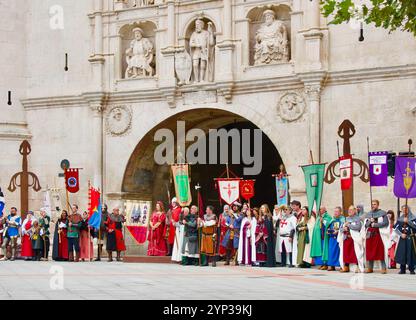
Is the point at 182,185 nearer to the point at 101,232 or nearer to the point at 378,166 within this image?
the point at 101,232

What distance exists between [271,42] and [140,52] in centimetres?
446

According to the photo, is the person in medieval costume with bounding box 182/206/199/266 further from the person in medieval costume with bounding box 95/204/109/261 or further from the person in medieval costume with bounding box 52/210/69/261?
the person in medieval costume with bounding box 52/210/69/261

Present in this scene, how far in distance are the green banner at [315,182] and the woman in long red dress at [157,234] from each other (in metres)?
4.92

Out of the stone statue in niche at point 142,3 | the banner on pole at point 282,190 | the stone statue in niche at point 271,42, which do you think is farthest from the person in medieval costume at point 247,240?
the stone statue in niche at point 142,3

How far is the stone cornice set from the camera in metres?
25.0

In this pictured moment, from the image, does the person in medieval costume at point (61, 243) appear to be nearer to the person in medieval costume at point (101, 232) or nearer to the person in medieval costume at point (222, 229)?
the person in medieval costume at point (101, 232)

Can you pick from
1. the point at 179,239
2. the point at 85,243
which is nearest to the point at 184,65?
the point at 179,239

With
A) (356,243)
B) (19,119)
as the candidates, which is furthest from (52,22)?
(356,243)

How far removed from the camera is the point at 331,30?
25.7 meters

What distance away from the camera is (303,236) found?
75.6 feet

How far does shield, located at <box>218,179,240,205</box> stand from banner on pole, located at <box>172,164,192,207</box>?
1168mm

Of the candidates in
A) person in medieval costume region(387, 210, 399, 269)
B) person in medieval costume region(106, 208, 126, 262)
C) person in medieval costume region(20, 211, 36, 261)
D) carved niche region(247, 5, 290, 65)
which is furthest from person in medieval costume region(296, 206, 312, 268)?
person in medieval costume region(20, 211, 36, 261)

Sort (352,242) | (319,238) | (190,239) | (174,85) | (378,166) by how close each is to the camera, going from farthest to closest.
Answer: (174,85), (190,239), (378,166), (319,238), (352,242)
